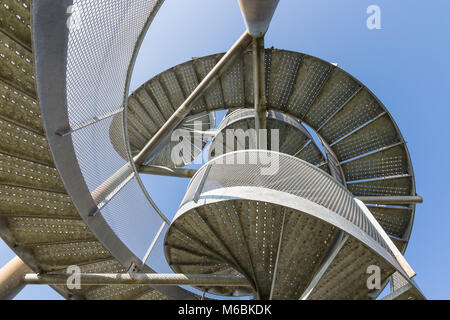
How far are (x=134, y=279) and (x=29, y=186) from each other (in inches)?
108

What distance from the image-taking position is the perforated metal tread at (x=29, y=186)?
3373 millimetres

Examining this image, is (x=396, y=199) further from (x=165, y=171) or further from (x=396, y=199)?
(x=165, y=171)

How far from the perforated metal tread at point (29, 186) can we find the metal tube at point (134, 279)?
23 cm

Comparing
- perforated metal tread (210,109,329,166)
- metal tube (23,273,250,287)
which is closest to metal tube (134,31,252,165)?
perforated metal tread (210,109,329,166)

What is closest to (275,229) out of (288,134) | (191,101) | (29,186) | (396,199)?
(191,101)

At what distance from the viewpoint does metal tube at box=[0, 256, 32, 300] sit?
5.22 meters

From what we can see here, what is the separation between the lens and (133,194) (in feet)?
21.2

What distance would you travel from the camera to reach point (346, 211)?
4109 millimetres

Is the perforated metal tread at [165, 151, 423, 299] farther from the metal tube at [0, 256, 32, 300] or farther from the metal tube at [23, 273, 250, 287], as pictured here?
the metal tube at [0, 256, 32, 300]

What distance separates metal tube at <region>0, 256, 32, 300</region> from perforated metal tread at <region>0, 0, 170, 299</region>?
28 cm

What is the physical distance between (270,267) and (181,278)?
1.94 m

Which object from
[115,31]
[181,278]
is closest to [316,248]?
[181,278]

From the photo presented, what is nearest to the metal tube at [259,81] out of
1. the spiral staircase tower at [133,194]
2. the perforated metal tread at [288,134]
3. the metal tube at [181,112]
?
the spiral staircase tower at [133,194]
